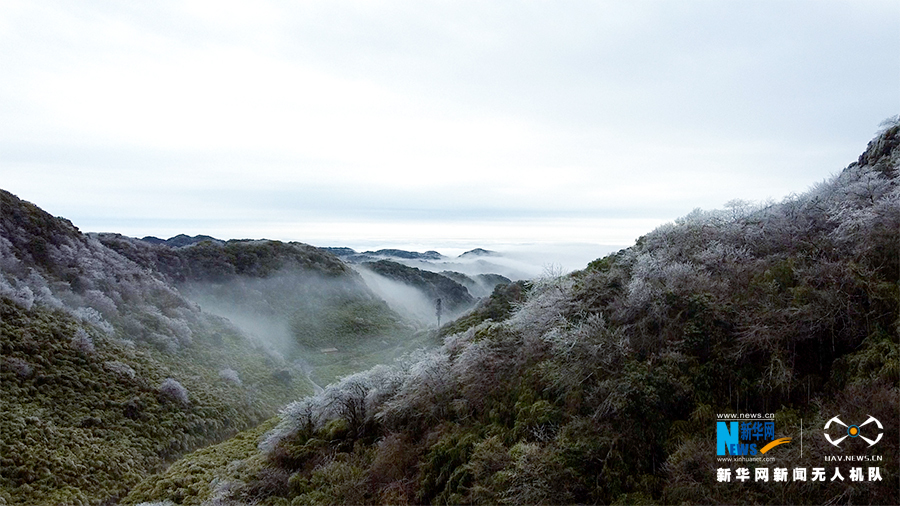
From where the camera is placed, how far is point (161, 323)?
2736 cm

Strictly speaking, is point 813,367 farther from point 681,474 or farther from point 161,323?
point 161,323

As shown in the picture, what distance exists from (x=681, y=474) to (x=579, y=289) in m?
5.98

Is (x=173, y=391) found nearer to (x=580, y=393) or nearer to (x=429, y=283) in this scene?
(x=580, y=393)

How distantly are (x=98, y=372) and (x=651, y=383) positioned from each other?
22895 millimetres

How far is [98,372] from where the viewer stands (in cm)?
1975

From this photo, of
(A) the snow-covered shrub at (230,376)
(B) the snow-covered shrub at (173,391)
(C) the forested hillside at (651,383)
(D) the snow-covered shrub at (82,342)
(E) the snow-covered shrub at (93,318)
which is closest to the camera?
(C) the forested hillside at (651,383)

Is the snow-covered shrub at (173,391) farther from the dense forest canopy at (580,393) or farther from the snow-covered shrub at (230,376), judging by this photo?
the snow-covered shrub at (230,376)

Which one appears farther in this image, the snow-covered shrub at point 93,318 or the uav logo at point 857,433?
the snow-covered shrub at point 93,318

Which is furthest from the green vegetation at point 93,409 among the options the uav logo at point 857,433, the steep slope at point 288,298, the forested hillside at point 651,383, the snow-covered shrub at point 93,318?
the uav logo at point 857,433

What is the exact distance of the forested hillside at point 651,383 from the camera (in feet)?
22.9

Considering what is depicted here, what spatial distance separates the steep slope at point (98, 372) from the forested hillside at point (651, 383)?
4785mm

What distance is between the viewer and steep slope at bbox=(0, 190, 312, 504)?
1474 cm

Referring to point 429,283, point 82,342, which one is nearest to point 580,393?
point 82,342

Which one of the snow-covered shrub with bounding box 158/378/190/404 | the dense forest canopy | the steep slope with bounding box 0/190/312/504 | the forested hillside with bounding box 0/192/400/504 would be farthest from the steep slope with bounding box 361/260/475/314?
the dense forest canopy
